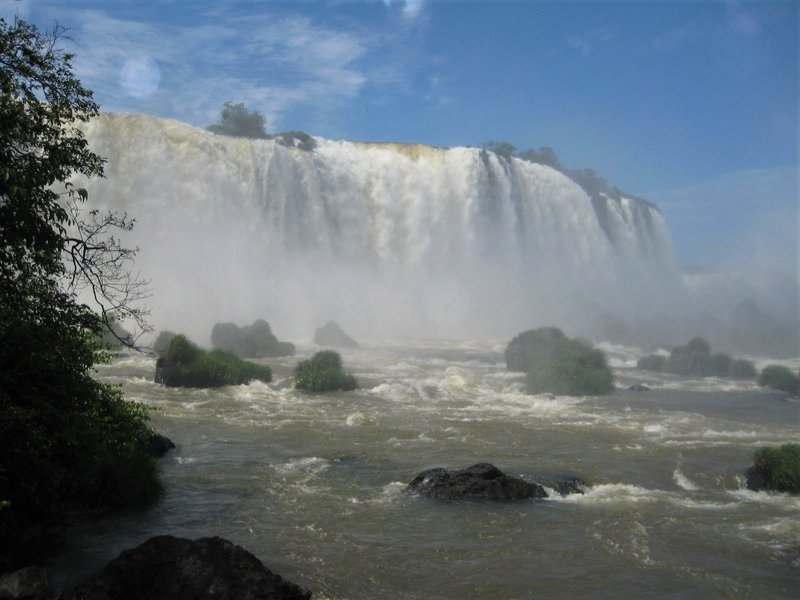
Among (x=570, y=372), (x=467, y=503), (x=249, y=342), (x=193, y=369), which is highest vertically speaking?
(x=249, y=342)

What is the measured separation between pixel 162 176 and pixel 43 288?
4058 centimetres

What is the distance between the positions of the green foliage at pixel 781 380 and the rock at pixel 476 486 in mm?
19480

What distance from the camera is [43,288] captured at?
7734 mm

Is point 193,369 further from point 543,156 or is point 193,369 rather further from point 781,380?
point 543,156

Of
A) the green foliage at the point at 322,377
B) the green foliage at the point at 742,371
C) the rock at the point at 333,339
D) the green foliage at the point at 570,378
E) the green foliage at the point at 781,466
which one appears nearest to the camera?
the green foliage at the point at 781,466

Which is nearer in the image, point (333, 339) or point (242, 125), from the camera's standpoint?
point (333, 339)

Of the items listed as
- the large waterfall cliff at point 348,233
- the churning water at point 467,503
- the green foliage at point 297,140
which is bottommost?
the churning water at point 467,503

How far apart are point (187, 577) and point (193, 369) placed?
15.8 m

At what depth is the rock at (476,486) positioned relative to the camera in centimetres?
1059

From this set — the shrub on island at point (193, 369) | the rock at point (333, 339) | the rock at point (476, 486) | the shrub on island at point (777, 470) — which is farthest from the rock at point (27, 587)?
the rock at point (333, 339)

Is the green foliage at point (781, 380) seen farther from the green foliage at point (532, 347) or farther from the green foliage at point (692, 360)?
the green foliage at point (532, 347)

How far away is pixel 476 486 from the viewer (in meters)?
10.7

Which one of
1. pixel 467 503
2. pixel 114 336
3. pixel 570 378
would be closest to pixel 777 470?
pixel 467 503

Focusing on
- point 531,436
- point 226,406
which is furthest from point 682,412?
point 226,406
